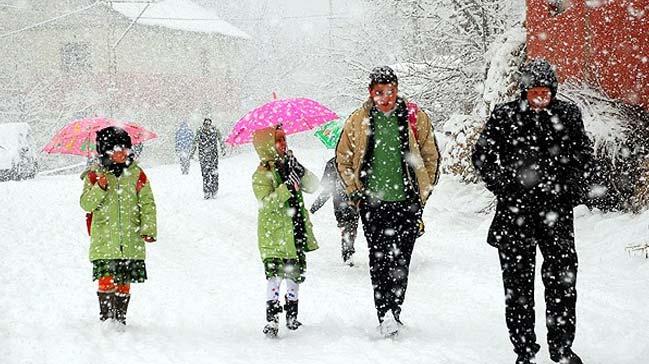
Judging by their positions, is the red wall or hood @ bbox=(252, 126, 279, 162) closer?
hood @ bbox=(252, 126, 279, 162)

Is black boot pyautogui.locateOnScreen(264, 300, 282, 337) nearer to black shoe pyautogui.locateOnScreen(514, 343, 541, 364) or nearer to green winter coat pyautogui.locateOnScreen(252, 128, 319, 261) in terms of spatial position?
green winter coat pyautogui.locateOnScreen(252, 128, 319, 261)

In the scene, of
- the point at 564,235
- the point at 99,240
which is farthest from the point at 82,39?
the point at 564,235

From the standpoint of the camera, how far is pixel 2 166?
2459cm

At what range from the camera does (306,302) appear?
6.94m

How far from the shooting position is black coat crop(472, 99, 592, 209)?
423 cm

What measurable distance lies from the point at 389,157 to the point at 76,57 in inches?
1595

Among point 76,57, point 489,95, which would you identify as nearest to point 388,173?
point 489,95

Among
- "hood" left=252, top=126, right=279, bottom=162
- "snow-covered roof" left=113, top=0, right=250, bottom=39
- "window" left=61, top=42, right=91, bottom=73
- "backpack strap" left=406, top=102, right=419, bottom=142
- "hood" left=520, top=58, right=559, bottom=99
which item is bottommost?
"hood" left=252, top=126, right=279, bottom=162

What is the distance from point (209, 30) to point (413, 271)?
42230mm

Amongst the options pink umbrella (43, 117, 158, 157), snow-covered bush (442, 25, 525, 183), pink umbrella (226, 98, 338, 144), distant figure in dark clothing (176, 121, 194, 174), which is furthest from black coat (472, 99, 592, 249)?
distant figure in dark clothing (176, 121, 194, 174)

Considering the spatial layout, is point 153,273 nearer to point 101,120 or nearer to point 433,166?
point 101,120

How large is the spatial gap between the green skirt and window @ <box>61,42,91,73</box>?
38.9 meters

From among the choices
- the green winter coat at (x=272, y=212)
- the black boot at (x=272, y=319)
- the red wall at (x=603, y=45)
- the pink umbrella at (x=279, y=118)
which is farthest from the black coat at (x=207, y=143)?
the black boot at (x=272, y=319)

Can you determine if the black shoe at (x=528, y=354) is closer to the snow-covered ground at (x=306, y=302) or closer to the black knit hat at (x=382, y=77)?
the snow-covered ground at (x=306, y=302)
